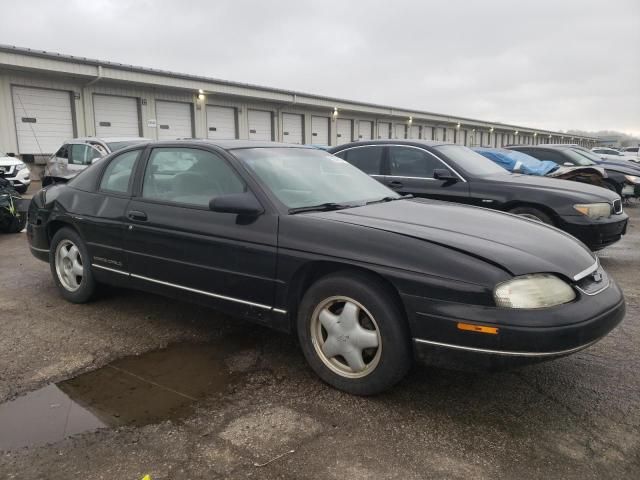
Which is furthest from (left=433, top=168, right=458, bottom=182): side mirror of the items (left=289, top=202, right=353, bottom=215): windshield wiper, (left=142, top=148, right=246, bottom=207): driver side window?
(left=142, top=148, right=246, bottom=207): driver side window

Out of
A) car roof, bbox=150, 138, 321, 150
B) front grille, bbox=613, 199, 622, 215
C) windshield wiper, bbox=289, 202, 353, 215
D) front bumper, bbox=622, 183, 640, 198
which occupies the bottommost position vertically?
front bumper, bbox=622, 183, 640, 198

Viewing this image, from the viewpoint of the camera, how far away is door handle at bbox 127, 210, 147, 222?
3.78 meters

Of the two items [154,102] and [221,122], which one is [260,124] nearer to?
[221,122]

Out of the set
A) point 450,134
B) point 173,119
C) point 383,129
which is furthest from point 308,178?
point 450,134

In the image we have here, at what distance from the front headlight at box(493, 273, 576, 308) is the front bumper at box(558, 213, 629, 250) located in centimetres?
354

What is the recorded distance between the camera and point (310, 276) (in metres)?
3.04

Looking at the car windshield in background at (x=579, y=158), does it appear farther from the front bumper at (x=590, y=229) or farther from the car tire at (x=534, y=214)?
the car tire at (x=534, y=214)

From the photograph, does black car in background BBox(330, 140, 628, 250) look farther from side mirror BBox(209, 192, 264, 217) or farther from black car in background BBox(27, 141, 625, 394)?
side mirror BBox(209, 192, 264, 217)

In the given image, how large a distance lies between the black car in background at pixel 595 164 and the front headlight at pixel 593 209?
21.5 ft

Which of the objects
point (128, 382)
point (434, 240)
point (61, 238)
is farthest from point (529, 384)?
point (61, 238)

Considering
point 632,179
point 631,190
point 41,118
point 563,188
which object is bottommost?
point 631,190

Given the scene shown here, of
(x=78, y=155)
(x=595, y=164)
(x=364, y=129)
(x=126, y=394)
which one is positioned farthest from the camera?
(x=364, y=129)

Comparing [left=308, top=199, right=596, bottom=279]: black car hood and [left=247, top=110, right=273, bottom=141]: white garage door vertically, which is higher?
[left=247, top=110, right=273, bottom=141]: white garage door

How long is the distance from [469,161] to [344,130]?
982 inches
